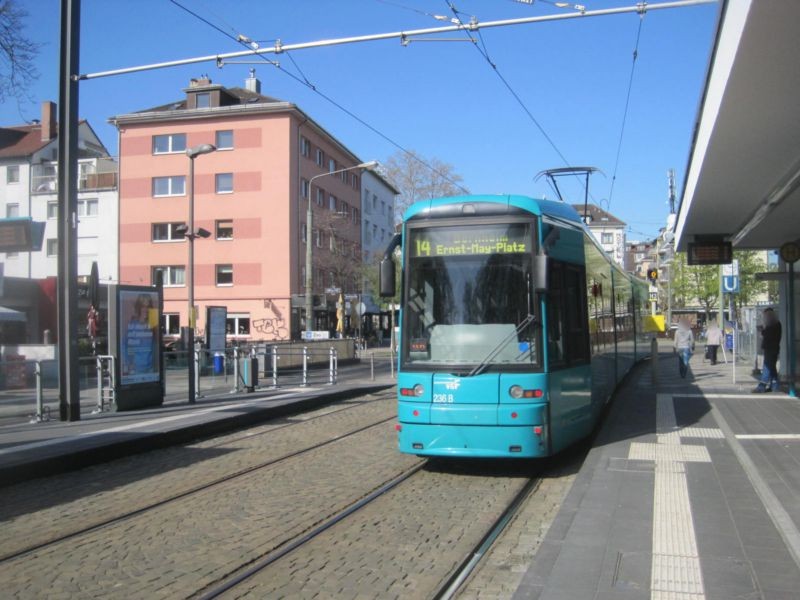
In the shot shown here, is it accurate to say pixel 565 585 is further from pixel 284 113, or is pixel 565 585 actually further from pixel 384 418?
pixel 284 113

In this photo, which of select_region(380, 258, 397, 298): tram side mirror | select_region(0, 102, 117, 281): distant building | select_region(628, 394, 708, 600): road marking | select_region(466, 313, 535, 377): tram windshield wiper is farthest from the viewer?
select_region(0, 102, 117, 281): distant building

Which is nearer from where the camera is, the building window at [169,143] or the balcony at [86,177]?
the balcony at [86,177]

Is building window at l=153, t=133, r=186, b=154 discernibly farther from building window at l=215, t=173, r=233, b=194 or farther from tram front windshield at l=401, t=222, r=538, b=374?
tram front windshield at l=401, t=222, r=538, b=374

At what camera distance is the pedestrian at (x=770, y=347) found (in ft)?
49.8

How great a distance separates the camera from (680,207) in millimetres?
15414

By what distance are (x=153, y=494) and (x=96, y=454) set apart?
2582 millimetres

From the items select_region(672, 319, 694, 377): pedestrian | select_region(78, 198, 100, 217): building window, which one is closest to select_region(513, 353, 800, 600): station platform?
select_region(672, 319, 694, 377): pedestrian

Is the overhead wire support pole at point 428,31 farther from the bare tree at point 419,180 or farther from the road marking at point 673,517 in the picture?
the bare tree at point 419,180

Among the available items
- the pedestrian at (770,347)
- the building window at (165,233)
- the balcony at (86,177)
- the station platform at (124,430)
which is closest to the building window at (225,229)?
the building window at (165,233)

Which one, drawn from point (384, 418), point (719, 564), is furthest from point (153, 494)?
point (384, 418)

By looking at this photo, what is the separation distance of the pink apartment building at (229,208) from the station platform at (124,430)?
30371 millimetres

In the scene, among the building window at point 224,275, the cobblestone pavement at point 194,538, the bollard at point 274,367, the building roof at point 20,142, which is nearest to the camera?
the cobblestone pavement at point 194,538

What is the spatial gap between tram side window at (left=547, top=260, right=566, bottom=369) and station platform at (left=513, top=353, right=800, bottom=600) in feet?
4.11

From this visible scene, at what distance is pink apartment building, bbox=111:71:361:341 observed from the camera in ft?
157
